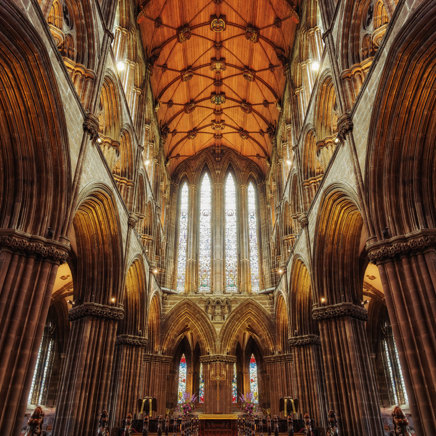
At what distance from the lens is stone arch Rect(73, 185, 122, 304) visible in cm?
1330

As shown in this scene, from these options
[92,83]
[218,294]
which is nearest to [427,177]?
[92,83]

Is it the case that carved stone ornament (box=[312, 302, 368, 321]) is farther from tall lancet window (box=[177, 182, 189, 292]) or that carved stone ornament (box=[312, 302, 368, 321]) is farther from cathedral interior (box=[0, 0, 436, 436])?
tall lancet window (box=[177, 182, 189, 292])

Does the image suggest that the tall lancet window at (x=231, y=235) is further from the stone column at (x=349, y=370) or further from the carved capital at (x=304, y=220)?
the stone column at (x=349, y=370)

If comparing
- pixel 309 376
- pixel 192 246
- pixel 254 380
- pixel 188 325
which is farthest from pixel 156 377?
pixel 309 376

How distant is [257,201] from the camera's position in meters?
29.8

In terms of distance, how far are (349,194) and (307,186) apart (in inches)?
204

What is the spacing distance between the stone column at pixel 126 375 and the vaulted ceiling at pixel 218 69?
14254 mm

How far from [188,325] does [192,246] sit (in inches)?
217

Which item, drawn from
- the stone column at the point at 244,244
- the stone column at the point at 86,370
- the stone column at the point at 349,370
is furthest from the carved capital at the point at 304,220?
the stone column at the point at 244,244

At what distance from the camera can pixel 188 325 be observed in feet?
81.4

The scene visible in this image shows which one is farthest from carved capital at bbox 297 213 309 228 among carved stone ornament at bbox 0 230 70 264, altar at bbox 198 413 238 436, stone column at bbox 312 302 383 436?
carved stone ornament at bbox 0 230 70 264

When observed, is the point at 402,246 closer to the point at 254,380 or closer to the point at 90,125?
the point at 90,125

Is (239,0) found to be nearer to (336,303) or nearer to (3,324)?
(336,303)

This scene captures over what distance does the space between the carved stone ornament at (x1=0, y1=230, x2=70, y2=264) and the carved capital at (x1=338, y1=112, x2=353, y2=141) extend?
8.15 meters
